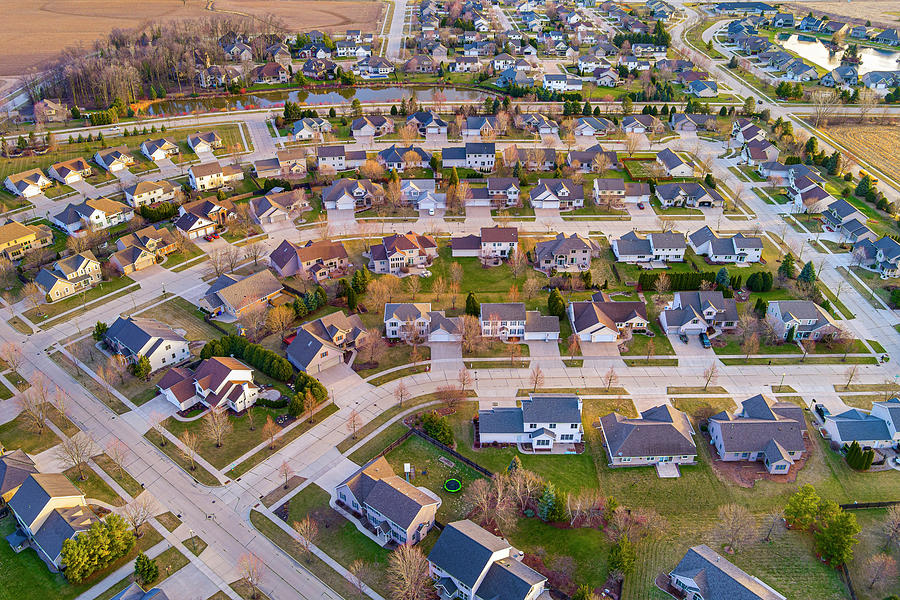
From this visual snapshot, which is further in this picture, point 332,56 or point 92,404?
point 332,56

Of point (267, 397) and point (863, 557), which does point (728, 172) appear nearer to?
point (863, 557)

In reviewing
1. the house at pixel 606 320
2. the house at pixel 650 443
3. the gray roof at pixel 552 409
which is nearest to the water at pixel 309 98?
the house at pixel 606 320

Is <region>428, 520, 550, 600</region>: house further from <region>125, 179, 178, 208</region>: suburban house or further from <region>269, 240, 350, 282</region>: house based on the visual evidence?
<region>125, 179, 178, 208</region>: suburban house

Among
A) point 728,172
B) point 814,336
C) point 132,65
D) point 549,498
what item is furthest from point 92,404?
point 132,65

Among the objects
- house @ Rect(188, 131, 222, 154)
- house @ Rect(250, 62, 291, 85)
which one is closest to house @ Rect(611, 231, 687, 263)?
house @ Rect(188, 131, 222, 154)

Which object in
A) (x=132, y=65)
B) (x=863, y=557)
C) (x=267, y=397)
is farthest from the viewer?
(x=132, y=65)
